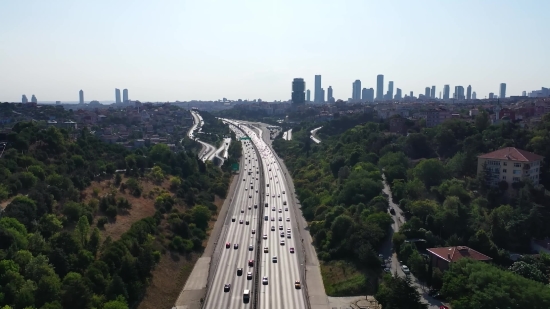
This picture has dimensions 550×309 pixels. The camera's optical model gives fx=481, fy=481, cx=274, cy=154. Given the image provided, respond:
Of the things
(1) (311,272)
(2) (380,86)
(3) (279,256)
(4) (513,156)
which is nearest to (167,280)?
(3) (279,256)

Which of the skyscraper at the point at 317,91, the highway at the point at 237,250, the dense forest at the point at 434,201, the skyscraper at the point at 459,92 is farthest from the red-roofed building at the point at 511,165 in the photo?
the skyscraper at the point at 317,91

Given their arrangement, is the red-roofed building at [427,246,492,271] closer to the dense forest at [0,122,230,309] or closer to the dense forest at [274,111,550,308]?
the dense forest at [274,111,550,308]

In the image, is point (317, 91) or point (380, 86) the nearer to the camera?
point (380, 86)

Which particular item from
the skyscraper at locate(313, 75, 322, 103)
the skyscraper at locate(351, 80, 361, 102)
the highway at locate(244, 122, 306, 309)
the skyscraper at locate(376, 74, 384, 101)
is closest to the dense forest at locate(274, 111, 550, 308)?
the highway at locate(244, 122, 306, 309)

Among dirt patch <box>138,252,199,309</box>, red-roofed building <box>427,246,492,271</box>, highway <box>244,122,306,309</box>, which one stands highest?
red-roofed building <box>427,246,492,271</box>

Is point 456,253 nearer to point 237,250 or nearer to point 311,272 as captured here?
point 311,272

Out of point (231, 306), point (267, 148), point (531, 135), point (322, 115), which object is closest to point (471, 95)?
point (322, 115)

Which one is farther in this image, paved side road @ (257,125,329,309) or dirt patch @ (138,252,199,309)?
dirt patch @ (138,252,199,309)
